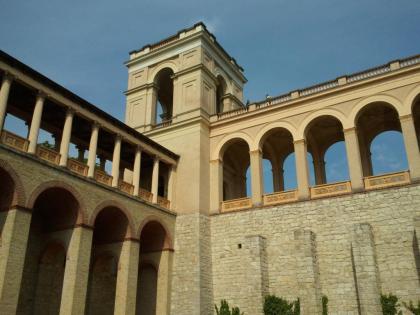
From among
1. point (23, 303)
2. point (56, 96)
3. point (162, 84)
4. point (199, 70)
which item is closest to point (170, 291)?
point (23, 303)

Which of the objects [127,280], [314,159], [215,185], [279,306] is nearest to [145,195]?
[215,185]

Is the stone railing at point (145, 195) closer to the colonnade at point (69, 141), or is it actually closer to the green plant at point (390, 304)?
the colonnade at point (69, 141)

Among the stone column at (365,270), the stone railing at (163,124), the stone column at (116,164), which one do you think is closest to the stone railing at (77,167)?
the stone column at (116,164)

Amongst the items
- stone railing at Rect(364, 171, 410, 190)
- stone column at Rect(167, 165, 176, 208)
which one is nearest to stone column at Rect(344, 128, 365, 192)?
stone railing at Rect(364, 171, 410, 190)

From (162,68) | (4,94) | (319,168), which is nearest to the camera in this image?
(4,94)

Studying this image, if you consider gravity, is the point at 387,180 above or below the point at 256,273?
above

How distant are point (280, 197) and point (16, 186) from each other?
526 inches

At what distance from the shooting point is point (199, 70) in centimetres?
2789

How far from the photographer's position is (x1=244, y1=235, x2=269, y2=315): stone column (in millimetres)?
20109

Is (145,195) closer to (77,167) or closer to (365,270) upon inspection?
(77,167)

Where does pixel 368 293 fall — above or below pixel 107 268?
below

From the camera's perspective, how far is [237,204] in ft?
79.1

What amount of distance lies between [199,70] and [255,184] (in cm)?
904

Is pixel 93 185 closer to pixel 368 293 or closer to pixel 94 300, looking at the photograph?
pixel 94 300
